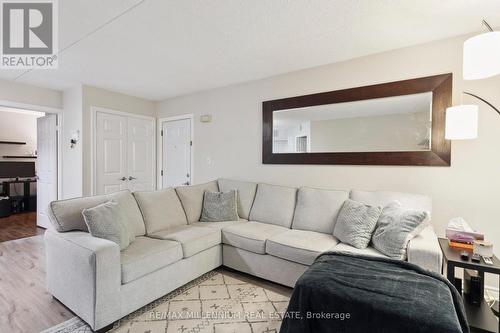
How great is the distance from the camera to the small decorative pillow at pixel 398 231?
1951 mm

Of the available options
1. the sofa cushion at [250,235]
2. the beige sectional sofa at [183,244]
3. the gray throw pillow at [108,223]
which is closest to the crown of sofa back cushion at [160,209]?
the beige sectional sofa at [183,244]

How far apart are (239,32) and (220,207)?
2019mm

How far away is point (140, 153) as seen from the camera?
471 centimetres

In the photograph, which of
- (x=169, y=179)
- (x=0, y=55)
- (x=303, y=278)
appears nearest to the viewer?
(x=303, y=278)

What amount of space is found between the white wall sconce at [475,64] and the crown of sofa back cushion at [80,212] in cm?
299

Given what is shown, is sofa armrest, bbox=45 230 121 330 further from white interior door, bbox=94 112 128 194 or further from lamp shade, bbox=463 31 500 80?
lamp shade, bbox=463 31 500 80

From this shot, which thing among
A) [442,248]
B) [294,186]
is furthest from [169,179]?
[442,248]

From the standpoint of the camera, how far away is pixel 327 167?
122 inches

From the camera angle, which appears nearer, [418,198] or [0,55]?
[418,198]

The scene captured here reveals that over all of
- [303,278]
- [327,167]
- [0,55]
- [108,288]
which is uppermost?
[0,55]

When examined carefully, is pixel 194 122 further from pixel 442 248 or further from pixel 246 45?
pixel 442 248

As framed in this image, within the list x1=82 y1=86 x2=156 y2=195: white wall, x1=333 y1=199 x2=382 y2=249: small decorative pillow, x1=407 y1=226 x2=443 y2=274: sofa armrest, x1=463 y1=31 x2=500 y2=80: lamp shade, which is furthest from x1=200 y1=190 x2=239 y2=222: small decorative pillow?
x1=463 y1=31 x2=500 y2=80: lamp shade

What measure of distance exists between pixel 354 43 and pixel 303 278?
7.58 feet

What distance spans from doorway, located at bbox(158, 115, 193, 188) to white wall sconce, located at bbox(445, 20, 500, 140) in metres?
3.69
